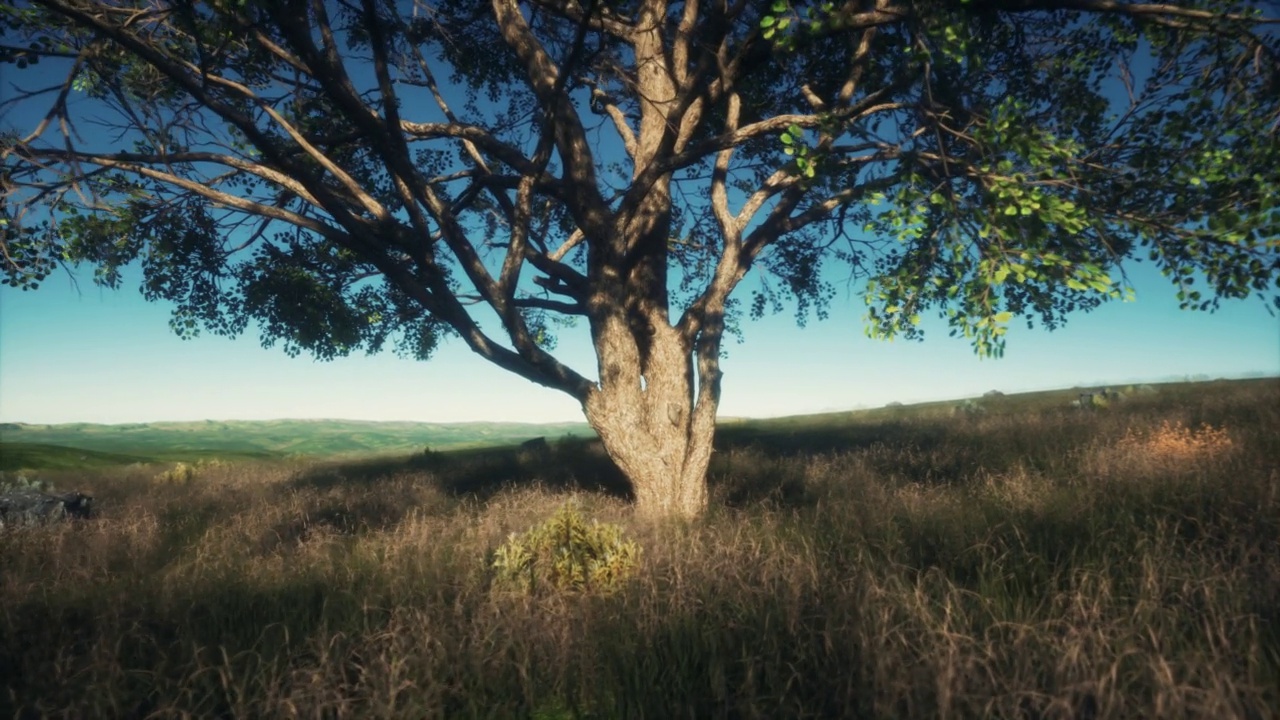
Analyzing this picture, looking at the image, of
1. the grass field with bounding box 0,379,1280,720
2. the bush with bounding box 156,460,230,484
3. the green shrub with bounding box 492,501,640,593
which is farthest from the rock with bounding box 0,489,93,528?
the green shrub with bounding box 492,501,640,593

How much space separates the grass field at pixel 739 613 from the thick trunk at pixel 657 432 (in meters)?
0.56

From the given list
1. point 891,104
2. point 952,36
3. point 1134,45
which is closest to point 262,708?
point 952,36

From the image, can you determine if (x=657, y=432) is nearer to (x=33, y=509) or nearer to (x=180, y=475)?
(x=33, y=509)

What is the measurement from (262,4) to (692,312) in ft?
20.2

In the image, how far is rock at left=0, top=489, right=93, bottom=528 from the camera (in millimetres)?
9495

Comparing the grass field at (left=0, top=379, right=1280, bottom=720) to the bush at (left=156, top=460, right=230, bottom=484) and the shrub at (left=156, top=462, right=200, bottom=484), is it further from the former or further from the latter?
the bush at (left=156, top=460, right=230, bottom=484)

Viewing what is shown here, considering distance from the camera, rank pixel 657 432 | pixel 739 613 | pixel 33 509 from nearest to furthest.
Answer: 1. pixel 739 613
2. pixel 657 432
3. pixel 33 509

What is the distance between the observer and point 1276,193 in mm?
5293

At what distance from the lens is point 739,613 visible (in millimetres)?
3969

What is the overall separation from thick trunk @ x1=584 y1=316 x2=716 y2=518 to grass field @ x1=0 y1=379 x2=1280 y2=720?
562 millimetres

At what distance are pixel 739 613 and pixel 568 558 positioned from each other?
1692mm

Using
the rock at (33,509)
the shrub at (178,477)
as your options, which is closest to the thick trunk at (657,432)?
the rock at (33,509)

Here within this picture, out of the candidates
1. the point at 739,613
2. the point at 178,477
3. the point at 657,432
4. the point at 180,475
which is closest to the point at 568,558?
the point at 739,613

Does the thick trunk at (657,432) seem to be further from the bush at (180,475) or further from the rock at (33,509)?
the bush at (180,475)
